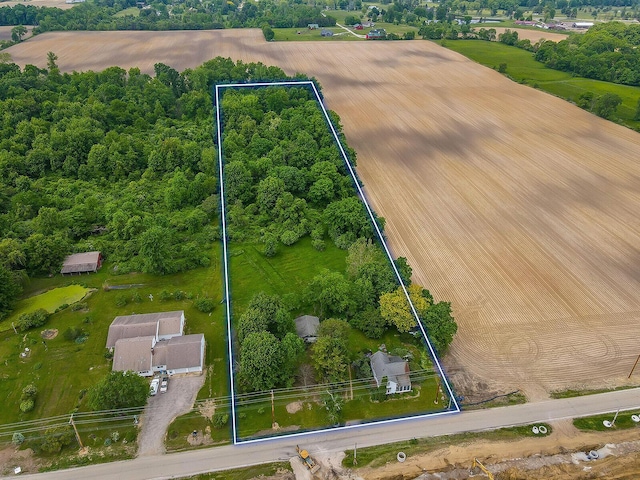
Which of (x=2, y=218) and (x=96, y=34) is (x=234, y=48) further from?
(x=2, y=218)

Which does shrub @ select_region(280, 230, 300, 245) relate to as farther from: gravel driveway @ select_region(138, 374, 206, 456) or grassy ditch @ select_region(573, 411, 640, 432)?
grassy ditch @ select_region(573, 411, 640, 432)

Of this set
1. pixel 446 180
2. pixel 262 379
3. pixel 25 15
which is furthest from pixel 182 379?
pixel 25 15

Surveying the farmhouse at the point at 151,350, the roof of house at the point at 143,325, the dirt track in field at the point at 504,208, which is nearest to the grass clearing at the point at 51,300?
the roof of house at the point at 143,325

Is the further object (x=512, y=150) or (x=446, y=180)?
(x=512, y=150)

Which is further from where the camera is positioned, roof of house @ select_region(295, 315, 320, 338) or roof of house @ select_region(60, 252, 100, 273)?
roof of house @ select_region(60, 252, 100, 273)

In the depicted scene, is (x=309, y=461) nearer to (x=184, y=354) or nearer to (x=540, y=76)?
(x=184, y=354)

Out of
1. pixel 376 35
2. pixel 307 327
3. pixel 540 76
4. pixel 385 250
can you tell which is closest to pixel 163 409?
pixel 307 327

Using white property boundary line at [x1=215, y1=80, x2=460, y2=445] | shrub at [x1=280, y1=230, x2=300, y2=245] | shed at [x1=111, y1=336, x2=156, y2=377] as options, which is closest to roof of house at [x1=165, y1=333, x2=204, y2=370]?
shed at [x1=111, y1=336, x2=156, y2=377]

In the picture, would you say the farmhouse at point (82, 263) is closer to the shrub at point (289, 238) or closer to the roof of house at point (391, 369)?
the shrub at point (289, 238)
